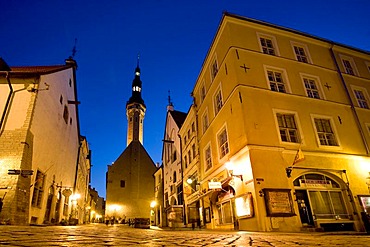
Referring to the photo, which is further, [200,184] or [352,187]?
[200,184]

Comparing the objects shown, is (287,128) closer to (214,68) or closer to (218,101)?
(218,101)

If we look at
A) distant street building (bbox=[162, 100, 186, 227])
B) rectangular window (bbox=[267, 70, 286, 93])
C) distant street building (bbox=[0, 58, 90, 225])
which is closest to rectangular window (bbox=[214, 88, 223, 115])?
rectangular window (bbox=[267, 70, 286, 93])

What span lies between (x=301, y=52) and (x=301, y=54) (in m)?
0.22

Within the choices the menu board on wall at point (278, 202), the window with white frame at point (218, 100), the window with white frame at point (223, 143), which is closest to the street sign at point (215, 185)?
the window with white frame at point (223, 143)

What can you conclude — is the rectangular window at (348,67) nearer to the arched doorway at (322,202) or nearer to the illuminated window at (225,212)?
the arched doorway at (322,202)

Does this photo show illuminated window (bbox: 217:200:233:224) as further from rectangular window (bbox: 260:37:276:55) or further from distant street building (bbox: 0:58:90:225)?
distant street building (bbox: 0:58:90:225)

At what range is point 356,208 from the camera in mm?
12445

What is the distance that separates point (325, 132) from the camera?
1445 cm

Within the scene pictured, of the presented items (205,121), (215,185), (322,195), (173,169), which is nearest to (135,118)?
(173,169)

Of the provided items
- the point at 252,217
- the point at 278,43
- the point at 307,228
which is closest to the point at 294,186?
the point at 307,228

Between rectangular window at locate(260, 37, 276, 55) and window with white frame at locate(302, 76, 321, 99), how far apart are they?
2855 millimetres

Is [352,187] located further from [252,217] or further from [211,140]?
[211,140]

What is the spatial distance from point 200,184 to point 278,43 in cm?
1213

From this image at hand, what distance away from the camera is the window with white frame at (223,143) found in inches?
596
